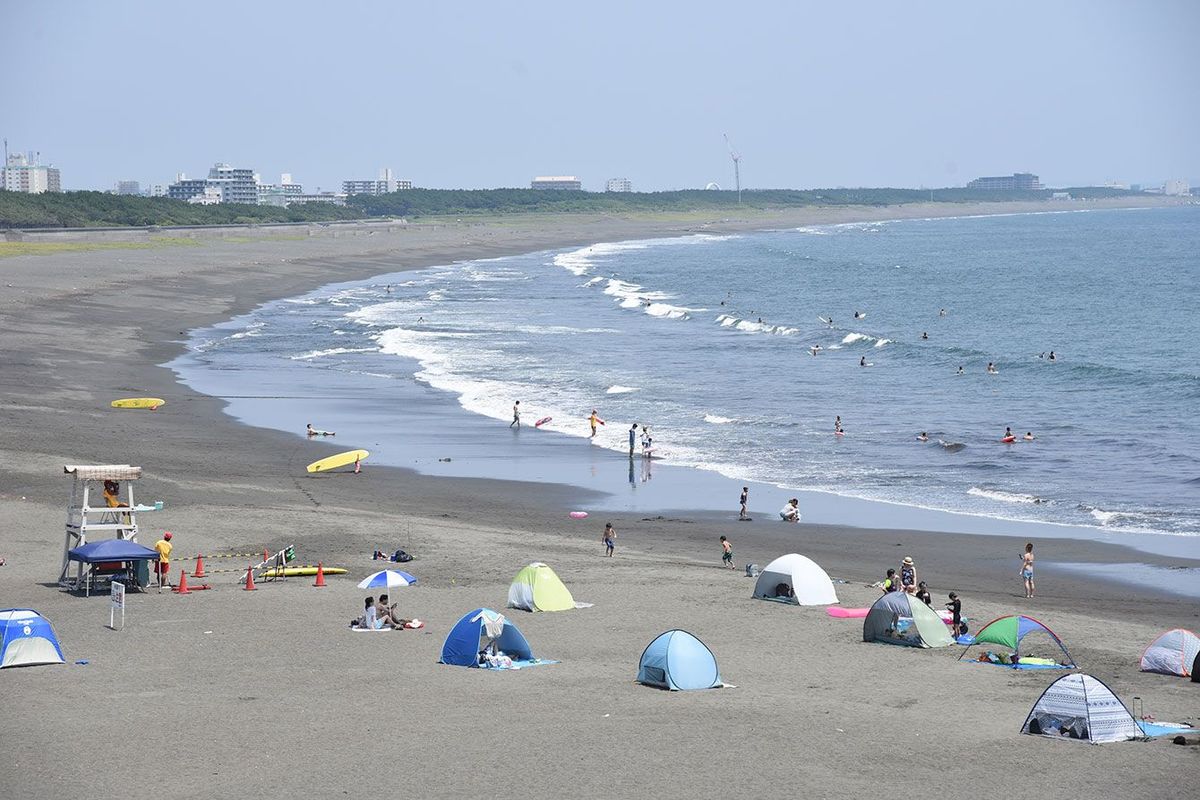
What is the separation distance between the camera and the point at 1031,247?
174000 millimetres

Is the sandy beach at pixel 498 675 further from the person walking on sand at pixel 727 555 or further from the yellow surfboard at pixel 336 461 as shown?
the yellow surfboard at pixel 336 461

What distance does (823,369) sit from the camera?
6231cm

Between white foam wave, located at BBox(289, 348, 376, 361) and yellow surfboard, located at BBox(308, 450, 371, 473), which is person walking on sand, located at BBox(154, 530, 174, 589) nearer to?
yellow surfboard, located at BBox(308, 450, 371, 473)

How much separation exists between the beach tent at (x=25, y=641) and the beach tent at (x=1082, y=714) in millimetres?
13890

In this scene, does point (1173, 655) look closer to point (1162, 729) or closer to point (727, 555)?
point (1162, 729)

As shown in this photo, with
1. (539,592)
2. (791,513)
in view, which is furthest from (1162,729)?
(791,513)

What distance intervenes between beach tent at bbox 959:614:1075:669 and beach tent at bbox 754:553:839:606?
3.57m

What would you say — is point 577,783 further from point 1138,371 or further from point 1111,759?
point 1138,371

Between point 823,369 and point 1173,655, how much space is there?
41668 millimetres

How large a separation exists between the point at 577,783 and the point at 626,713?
2.91 m

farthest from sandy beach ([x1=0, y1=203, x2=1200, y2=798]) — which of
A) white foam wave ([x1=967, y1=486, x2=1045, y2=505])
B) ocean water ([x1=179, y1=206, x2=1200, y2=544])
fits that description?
ocean water ([x1=179, y1=206, x2=1200, y2=544])

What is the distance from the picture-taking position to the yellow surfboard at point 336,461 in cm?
3775

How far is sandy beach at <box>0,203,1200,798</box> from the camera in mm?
16609

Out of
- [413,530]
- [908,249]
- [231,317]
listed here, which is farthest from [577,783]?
[908,249]
